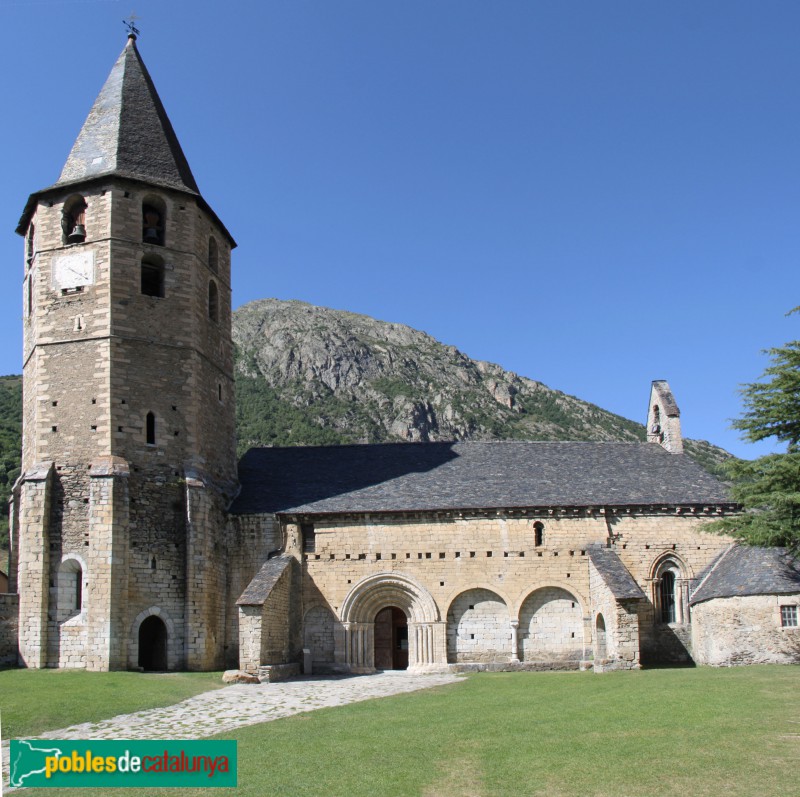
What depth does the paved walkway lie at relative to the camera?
1655 centimetres

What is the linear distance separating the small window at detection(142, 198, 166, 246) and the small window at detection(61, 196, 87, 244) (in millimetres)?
2000

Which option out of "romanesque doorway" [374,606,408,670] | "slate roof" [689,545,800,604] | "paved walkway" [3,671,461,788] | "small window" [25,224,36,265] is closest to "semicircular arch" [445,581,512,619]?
"romanesque doorway" [374,606,408,670]

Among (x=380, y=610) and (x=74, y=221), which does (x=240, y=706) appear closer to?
(x=380, y=610)

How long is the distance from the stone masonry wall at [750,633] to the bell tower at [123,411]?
614 inches

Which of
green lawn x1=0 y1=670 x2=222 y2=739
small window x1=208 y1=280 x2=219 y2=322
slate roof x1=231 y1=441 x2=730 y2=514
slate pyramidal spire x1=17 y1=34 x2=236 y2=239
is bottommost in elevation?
green lawn x1=0 y1=670 x2=222 y2=739

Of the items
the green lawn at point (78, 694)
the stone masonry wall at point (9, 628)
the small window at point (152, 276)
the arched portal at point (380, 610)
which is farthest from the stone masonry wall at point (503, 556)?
the small window at point (152, 276)

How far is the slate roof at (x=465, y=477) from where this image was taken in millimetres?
29531

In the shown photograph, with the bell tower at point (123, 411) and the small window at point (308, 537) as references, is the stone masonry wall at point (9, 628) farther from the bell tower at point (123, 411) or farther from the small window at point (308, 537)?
the small window at point (308, 537)

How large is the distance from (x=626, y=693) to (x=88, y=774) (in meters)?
11.7

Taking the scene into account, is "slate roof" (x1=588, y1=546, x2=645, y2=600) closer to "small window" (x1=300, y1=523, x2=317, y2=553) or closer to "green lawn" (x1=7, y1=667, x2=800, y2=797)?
"green lawn" (x1=7, y1=667, x2=800, y2=797)

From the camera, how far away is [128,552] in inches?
1018

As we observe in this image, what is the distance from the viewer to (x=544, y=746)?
42.9ft

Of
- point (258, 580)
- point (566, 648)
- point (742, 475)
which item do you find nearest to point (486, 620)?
point (566, 648)

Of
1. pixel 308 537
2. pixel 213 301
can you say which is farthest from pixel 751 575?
pixel 213 301
